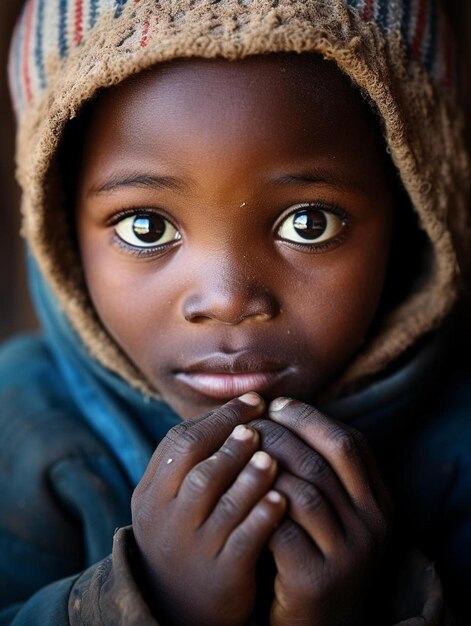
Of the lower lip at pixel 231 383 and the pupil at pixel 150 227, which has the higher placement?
the pupil at pixel 150 227

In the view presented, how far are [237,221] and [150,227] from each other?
14cm

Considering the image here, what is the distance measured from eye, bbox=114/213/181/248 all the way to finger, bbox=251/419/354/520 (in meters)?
0.30

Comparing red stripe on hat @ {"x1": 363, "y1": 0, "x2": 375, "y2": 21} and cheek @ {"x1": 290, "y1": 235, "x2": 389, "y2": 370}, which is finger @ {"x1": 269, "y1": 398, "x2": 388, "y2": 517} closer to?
cheek @ {"x1": 290, "y1": 235, "x2": 389, "y2": 370}

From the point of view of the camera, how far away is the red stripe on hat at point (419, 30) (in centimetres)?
119

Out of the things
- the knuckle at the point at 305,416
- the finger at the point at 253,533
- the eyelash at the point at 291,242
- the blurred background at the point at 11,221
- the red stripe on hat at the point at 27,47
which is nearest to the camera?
the finger at the point at 253,533

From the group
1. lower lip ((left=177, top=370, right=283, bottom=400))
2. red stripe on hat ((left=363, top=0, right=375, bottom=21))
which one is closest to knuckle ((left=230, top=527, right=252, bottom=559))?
lower lip ((left=177, top=370, right=283, bottom=400))

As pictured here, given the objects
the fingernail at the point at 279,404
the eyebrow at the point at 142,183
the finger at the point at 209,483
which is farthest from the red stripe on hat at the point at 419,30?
the finger at the point at 209,483

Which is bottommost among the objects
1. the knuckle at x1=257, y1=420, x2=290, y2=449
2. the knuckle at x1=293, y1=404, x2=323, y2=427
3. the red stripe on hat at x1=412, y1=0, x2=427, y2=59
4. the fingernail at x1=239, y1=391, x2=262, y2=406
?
the knuckle at x1=257, y1=420, x2=290, y2=449

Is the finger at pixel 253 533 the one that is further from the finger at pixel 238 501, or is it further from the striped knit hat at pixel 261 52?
the striped knit hat at pixel 261 52

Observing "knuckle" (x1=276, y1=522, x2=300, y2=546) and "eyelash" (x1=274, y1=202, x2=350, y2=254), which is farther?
"eyelash" (x1=274, y1=202, x2=350, y2=254)

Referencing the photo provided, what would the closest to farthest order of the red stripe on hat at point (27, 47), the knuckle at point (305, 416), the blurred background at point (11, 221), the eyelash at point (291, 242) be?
the knuckle at point (305, 416)
the eyelash at point (291, 242)
the red stripe on hat at point (27, 47)
the blurred background at point (11, 221)

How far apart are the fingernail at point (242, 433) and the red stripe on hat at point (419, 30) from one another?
0.58 meters

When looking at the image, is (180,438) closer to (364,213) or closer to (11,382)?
(364,213)

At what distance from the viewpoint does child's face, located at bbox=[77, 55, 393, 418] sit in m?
1.04
